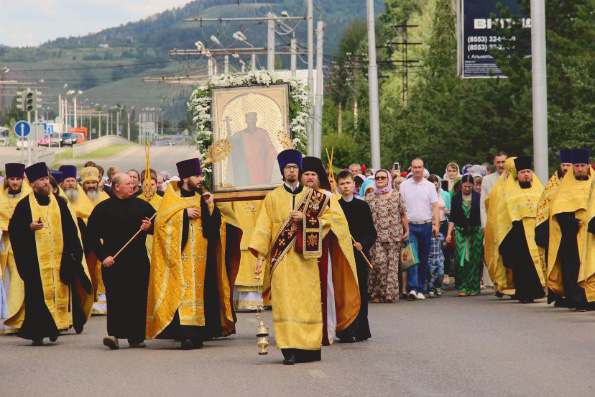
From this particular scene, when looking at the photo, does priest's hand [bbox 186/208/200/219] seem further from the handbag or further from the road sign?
the road sign

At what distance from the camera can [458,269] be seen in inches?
810

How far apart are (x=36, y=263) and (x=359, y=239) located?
341cm

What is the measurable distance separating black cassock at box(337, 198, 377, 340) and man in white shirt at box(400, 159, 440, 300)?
15.3 feet

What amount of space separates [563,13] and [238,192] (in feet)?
75.0

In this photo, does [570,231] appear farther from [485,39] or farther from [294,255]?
[485,39]

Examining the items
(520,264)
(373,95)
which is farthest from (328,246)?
(373,95)

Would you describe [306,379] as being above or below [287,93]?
below

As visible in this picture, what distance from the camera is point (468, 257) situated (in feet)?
66.9

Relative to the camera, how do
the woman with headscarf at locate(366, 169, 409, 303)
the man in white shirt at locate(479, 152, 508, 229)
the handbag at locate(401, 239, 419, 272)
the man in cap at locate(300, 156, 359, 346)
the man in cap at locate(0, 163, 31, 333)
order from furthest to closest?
the man in white shirt at locate(479, 152, 508, 229) < the handbag at locate(401, 239, 419, 272) < the woman with headscarf at locate(366, 169, 409, 303) < the man in cap at locate(0, 163, 31, 333) < the man in cap at locate(300, 156, 359, 346)

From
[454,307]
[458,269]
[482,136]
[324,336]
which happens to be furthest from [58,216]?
[482,136]

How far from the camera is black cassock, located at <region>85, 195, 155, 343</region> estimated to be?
1405 centimetres

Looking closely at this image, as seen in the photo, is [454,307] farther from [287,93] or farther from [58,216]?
[58,216]

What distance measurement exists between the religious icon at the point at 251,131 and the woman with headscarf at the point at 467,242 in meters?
3.69

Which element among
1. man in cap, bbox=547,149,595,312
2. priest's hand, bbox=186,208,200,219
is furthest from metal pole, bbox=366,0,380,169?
priest's hand, bbox=186,208,200,219
